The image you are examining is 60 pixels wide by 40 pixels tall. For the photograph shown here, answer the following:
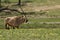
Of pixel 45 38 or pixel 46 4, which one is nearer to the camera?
pixel 45 38

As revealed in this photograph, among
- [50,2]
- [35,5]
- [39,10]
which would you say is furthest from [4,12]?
[50,2]

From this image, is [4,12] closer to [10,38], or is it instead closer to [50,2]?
[50,2]

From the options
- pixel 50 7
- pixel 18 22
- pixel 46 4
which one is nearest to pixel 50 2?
pixel 46 4

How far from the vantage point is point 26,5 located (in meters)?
37.2

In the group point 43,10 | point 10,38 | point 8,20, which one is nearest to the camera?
point 10,38

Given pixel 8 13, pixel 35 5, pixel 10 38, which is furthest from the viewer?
pixel 35 5

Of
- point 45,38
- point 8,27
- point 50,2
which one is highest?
point 45,38

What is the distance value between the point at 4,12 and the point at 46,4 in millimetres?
8861

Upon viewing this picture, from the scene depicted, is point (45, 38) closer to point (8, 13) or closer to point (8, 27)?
point (8, 27)

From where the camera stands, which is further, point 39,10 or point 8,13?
point 39,10

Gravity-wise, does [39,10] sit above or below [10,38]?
below

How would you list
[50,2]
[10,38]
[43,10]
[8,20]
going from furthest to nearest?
[50,2] → [43,10] → [8,20] → [10,38]

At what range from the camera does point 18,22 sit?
17203 millimetres

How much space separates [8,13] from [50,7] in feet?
23.3
